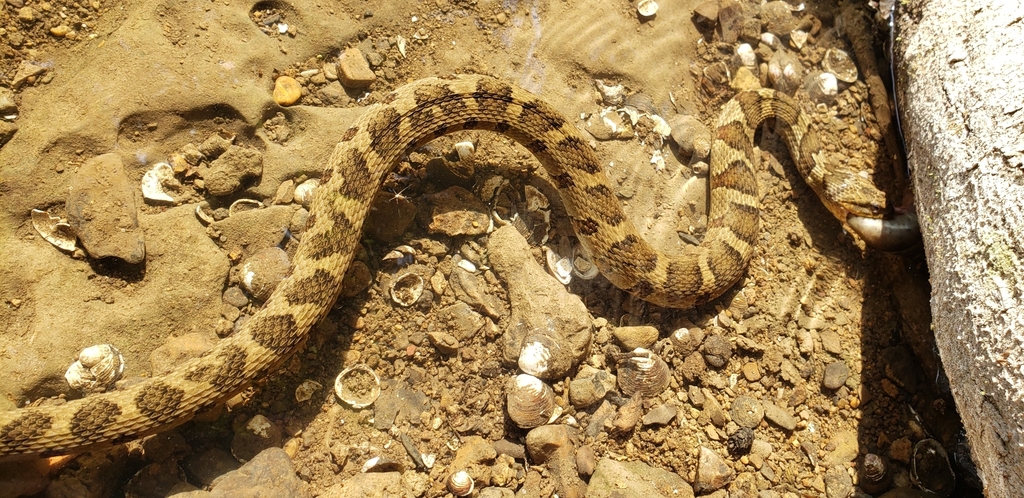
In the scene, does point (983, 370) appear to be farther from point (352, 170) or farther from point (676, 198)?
point (352, 170)

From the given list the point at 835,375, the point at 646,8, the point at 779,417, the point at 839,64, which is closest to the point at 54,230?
the point at 646,8

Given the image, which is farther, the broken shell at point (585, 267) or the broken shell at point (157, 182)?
the broken shell at point (585, 267)

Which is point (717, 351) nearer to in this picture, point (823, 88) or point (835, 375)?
point (835, 375)

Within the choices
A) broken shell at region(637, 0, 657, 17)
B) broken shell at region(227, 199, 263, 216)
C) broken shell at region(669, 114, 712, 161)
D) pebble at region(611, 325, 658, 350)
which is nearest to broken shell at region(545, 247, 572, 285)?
pebble at region(611, 325, 658, 350)

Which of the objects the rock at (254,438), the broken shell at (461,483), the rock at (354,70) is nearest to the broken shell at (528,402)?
the broken shell at (461,483)

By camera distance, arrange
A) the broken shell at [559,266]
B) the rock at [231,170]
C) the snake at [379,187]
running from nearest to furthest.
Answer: the snake at [379,187]
the rock at [231,170]
the broken shell at [559,266]

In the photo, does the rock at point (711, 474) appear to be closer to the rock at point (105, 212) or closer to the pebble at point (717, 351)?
the pebble at point (717, 351)

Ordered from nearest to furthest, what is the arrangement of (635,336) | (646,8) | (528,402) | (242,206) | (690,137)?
(528,402) < (242,206) < (635,336) < (690,137) < (646,8)

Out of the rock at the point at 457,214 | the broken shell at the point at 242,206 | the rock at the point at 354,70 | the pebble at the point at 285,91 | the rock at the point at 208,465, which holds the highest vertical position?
the rock at the point at 354,70
